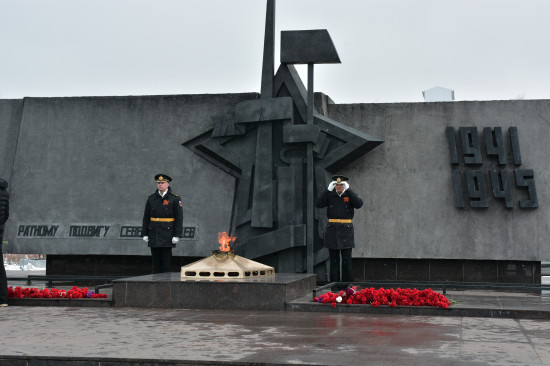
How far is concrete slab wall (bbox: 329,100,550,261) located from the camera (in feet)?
41.6

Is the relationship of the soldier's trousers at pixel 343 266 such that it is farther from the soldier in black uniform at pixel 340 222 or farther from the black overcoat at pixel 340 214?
the black overcoat at pixel 340 214

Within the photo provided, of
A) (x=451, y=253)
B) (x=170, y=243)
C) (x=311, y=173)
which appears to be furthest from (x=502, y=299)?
(x=170, y=243)

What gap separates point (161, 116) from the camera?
46.2ft

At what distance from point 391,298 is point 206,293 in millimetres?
2256

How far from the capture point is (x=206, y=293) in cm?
895

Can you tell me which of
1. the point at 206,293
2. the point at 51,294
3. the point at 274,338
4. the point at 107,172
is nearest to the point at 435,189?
the point at 206,293

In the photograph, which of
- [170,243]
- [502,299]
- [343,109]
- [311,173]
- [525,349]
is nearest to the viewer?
[525,349]

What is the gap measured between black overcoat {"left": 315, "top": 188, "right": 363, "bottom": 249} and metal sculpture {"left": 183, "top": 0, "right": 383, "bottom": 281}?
75.3 inches

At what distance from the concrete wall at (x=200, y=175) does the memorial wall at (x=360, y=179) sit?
19 mm

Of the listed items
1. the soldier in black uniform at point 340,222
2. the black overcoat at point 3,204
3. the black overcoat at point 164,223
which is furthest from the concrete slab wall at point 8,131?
the soldier in black uniform at point 340,222

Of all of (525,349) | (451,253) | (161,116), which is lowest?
(525,349)

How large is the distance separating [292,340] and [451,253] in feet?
24.5

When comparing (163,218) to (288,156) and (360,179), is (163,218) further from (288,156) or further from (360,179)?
(360,179)

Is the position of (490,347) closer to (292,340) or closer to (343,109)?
(292,340)
